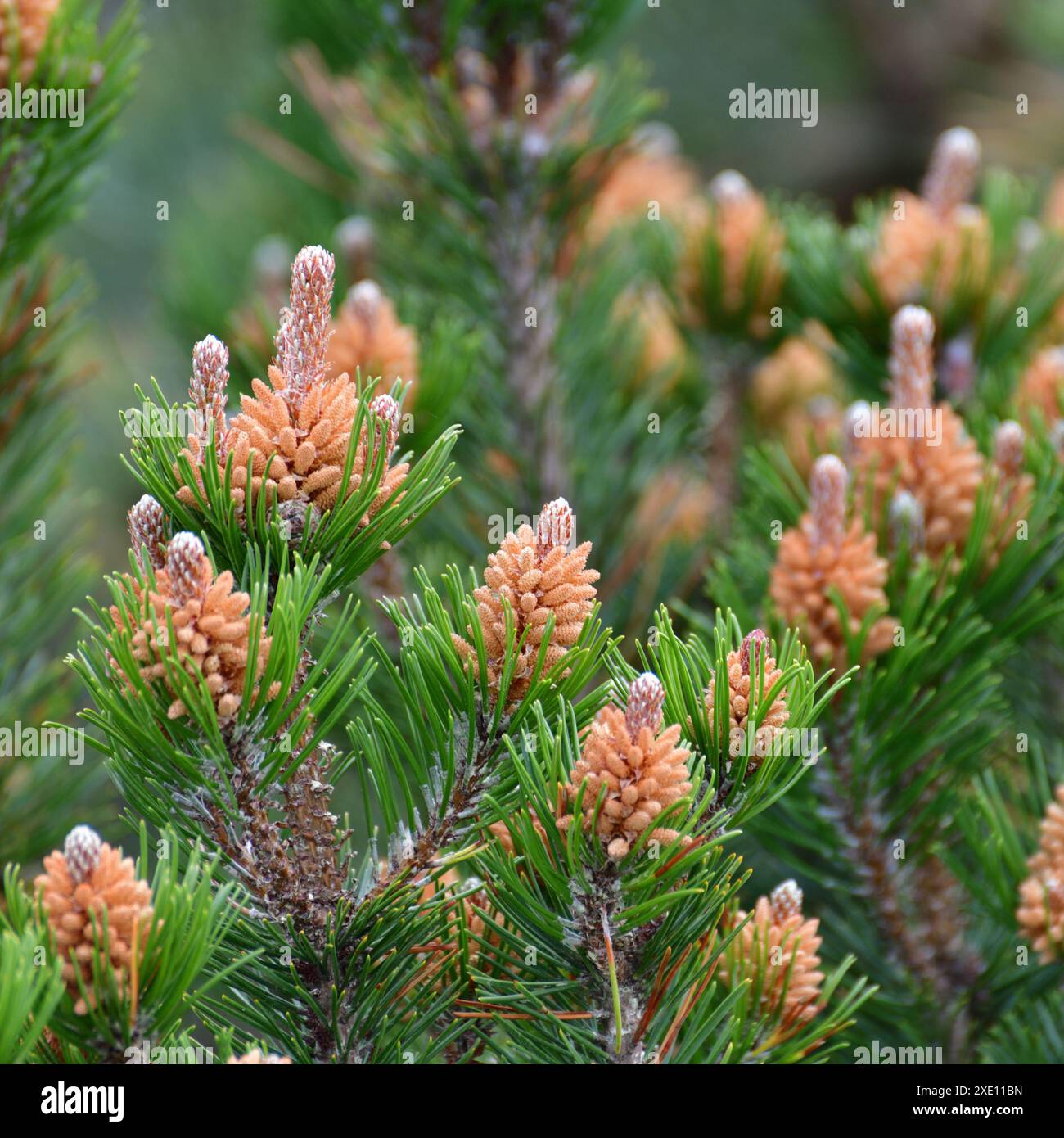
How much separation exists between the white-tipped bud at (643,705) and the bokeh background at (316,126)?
25.3 inches

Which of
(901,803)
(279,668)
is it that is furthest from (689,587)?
(279,668)

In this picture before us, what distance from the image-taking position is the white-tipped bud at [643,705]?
0.48 meters

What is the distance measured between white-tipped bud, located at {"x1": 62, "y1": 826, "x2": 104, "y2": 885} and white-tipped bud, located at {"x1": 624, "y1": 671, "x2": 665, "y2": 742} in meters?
0.21

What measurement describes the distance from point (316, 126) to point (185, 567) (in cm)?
102

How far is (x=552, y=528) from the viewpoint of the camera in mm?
513

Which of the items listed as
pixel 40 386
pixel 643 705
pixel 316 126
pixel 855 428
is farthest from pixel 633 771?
pixel 316 126

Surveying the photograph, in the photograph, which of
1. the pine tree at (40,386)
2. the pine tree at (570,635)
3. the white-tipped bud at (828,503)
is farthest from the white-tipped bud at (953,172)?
the pine tree at (40,386)

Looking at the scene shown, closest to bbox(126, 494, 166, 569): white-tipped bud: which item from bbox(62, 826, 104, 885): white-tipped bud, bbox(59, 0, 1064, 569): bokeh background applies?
bbox(62, 826, 104, 885): white-tipped bud

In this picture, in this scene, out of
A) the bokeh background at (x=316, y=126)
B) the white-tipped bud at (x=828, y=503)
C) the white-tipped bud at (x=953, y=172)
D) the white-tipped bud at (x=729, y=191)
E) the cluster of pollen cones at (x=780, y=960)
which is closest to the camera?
the cluster of pollen cones at (x=780, y=960)

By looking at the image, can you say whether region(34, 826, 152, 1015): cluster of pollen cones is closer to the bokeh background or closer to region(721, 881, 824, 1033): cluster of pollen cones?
region(721, 881, 824, 1033): cluster of pollen cones

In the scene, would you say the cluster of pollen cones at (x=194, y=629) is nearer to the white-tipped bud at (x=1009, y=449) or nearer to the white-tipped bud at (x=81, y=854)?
the white-tipped bud at (x=81, y=854)

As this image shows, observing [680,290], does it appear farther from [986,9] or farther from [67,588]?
[986,9]

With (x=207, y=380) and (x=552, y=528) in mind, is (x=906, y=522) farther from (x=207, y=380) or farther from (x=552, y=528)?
(x=207, y=380)
